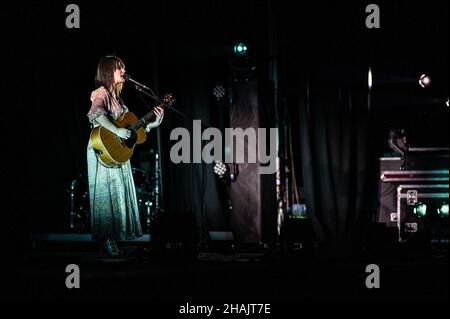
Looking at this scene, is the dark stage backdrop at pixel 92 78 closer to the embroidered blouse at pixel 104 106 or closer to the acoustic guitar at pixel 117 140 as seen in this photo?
the acoustic guitar at pixel 117 140

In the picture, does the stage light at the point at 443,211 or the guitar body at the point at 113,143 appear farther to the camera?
the stage light at the point at 443,211

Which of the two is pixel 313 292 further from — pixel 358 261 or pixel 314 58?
pixel 314 58

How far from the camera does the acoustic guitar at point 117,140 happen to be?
460 cm

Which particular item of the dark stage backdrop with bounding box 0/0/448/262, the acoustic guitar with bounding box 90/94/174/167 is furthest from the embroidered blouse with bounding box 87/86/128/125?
the dark stage backdrop with bounding box 0/0/448/262

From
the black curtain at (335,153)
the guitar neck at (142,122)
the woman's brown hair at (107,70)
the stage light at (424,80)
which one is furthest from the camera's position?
the stage light at (424,80)

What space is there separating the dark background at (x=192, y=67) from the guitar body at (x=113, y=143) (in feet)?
4.32

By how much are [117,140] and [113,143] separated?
0.05 metres

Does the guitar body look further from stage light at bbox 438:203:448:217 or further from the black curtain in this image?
stage light at bbox 438:203:448:217

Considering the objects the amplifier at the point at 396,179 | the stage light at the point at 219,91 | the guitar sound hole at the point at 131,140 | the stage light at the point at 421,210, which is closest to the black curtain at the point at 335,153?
the amplifier at the point at 396,179

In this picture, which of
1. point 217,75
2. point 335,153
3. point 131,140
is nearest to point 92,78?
point 217,75

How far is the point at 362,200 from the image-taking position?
5.94 metres

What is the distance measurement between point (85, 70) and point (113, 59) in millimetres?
2766

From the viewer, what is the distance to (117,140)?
15.5 ft

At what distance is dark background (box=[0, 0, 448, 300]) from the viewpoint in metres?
5.98
